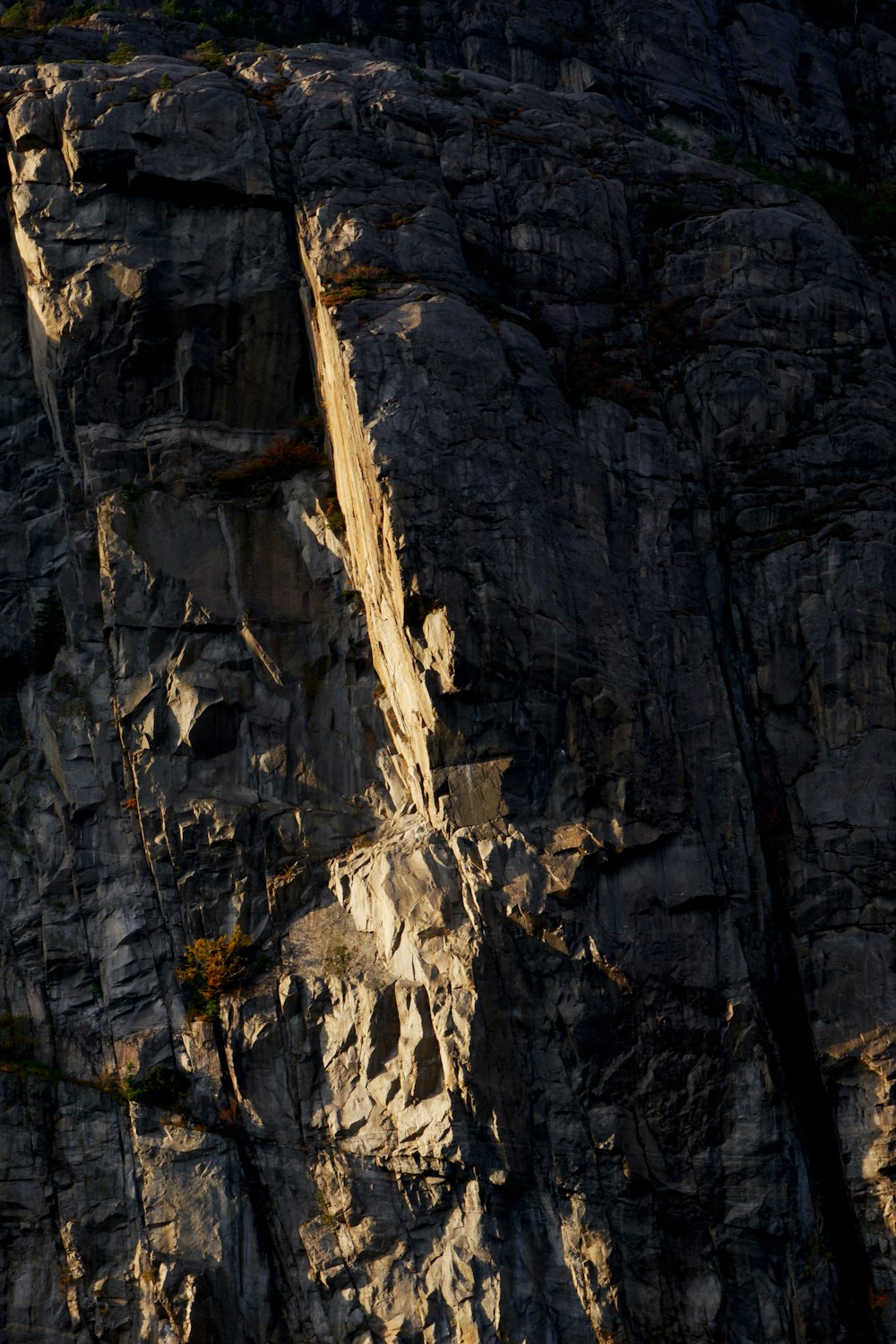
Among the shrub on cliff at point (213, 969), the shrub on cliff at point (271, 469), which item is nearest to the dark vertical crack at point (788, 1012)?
the shrub on cliff at point (271, 469)

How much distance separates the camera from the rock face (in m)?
22.9

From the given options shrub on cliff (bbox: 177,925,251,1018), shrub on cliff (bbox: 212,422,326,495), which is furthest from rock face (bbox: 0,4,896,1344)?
shrub on cliff (bbox: 177,925,251,1018)

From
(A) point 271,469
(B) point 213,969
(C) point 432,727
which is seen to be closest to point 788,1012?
(C) point 432,727

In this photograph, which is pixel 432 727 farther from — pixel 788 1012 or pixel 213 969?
pixel 788 1012

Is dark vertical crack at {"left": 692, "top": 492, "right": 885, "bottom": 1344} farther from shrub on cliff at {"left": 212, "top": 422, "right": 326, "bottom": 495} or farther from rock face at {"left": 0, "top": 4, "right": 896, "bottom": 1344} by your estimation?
shrub on cliff at {"left": 212, "top": 422, "right": 326, "bottom": 495}

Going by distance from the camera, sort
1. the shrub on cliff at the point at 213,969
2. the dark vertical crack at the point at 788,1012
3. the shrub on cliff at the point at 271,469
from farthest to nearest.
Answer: the shrub on cliff at the point at 271,469, the shrub on cliff at the point at 213,969, the dark vertical crack at the point at 788,1012

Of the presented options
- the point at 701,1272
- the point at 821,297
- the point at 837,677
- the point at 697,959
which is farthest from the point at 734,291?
the point at 701,1272

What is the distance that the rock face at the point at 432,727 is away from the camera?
2289 cm

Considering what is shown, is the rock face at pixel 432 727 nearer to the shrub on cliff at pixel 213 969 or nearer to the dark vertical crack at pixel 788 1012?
the dark vertical crack at pixel 788 1012

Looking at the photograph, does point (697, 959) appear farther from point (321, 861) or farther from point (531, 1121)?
point (321, 861)

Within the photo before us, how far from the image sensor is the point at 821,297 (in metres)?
30.9

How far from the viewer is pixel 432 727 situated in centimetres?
2456

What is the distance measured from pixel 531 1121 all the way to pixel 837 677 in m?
9.67

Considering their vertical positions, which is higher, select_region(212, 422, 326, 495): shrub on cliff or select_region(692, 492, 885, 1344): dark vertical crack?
select_region(212, 422, 326, 495): shrub on cliff
